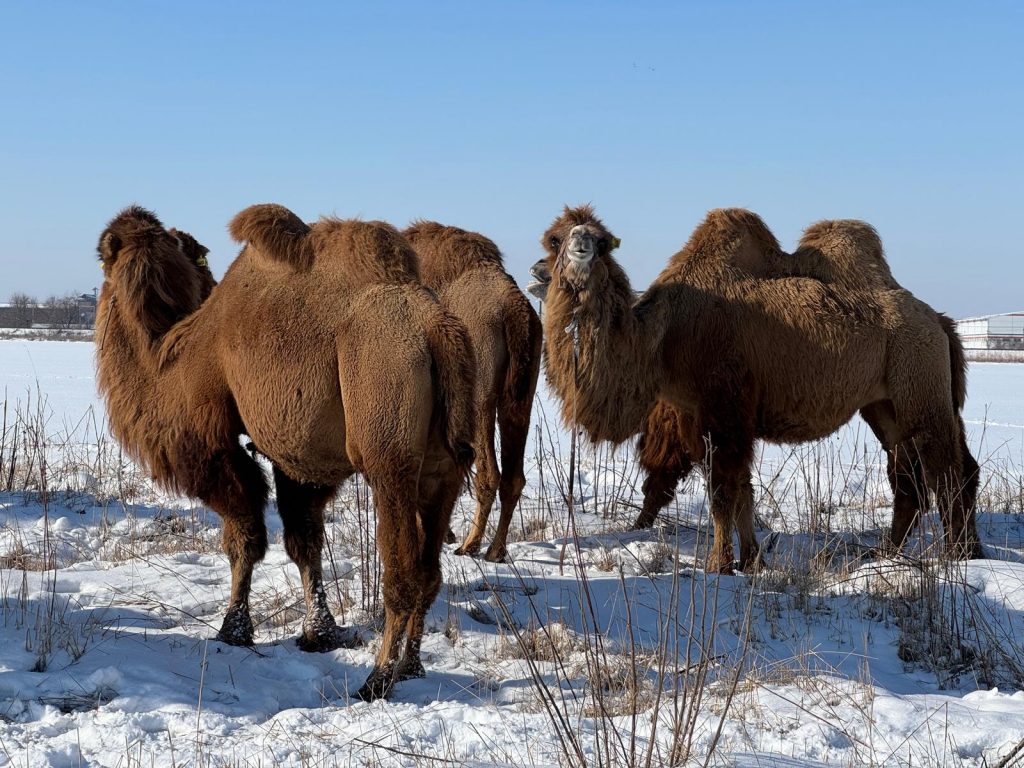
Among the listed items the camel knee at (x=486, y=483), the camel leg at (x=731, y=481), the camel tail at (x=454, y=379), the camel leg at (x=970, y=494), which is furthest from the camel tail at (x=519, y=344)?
the camel leg at (x=970, y=494)

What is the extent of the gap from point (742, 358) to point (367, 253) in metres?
3.39

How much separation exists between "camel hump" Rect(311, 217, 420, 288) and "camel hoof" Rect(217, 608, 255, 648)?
194cm

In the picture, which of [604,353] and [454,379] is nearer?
[454,379]

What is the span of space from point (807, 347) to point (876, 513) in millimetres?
2792

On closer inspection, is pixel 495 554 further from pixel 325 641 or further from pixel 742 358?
pixel 742 358

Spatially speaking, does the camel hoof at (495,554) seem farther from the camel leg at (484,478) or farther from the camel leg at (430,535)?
the camel leg at (430,535)

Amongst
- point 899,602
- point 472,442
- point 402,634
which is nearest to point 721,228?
point 899,602

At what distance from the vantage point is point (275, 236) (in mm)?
5582

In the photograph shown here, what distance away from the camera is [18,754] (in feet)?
12.9

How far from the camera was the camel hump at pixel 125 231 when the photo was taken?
6.21 m

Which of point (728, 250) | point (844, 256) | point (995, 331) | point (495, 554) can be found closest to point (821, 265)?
point (844, 256)

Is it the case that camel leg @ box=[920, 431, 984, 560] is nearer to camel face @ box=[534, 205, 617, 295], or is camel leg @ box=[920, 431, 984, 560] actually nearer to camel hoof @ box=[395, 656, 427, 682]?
camel face @ box=[534, 205, 617, 295]

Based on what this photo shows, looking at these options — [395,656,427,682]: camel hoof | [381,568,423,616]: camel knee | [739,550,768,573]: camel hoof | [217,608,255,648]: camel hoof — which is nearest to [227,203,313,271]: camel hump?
[381,568,423,616]: camel knee

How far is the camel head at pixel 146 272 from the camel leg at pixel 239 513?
3.15ft
